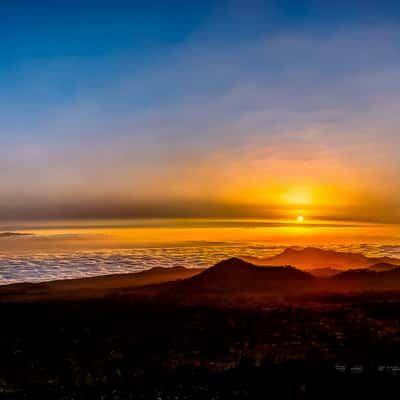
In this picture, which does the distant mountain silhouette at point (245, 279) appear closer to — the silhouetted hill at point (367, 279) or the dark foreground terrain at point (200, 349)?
the silhouetted hill at point (367, 279)

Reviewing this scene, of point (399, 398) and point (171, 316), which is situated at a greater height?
point (399, 398)

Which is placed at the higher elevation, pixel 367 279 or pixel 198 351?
pixel 198 351

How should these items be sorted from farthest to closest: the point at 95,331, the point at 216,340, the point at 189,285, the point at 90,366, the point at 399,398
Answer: the point at 189,285, the point at 95,331, the point at 216,340, the point at 90,366, the point at 399,398

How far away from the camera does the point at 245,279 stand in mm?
104188

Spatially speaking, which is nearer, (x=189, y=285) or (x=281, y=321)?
(x=281, y=321)

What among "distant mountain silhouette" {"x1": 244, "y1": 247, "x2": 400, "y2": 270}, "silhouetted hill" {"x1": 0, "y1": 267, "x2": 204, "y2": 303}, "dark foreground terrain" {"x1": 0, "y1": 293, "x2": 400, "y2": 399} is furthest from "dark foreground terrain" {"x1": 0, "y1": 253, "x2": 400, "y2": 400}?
"distant mountain silhouette" {"x1": 244, "y1": 247, "x2": 400, "y2": 270}

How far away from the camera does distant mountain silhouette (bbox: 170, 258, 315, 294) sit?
95.9 meters

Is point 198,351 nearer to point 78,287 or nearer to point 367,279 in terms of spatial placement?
point 78,287

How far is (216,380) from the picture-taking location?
20.3 m

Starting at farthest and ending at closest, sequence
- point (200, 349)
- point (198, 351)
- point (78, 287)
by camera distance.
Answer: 1. point (78, 287)
2. point (200, 349)
3. point (198, 351)

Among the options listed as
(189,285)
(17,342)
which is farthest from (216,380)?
(189,285)

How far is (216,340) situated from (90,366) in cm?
1231

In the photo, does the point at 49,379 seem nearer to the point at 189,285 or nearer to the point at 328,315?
the point at 328,315

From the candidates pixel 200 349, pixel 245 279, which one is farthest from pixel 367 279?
pixel 200 349
